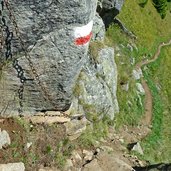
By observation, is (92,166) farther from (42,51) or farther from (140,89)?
(140,89)

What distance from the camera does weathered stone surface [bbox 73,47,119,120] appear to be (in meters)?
20.7

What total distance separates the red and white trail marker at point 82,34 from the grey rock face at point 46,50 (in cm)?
11

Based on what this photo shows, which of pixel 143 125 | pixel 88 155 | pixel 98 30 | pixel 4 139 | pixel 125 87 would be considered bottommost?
pixel 143 125

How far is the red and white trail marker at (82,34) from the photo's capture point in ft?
49.8

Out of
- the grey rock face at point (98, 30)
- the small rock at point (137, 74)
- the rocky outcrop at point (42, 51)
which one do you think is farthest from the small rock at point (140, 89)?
the rocky outcrop at point (42, 51)

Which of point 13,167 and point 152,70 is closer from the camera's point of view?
point 13,167

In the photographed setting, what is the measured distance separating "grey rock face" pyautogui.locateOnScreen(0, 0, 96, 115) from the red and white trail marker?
0.38ft

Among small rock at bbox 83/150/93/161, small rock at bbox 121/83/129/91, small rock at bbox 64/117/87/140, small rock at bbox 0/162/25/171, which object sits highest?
small rock at bbox 0/162/25/171

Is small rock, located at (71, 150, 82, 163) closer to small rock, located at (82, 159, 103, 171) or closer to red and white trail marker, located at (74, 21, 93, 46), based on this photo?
small rock, located at (82, 159, 103, 171)

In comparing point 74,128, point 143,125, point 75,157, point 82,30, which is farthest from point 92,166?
point 143,125

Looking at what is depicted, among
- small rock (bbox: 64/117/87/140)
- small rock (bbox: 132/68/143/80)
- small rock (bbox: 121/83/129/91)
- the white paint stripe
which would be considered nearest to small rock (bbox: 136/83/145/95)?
small rock (bbox: 132/68/143/80)

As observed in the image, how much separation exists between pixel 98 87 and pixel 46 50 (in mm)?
7713

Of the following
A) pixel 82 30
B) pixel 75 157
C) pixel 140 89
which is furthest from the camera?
pixel 140 89

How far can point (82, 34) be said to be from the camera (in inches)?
605
